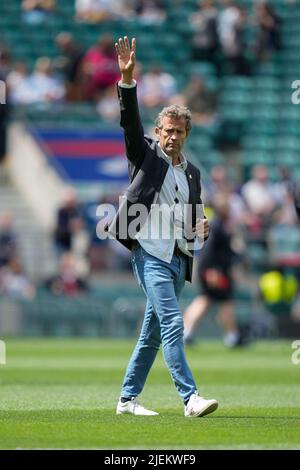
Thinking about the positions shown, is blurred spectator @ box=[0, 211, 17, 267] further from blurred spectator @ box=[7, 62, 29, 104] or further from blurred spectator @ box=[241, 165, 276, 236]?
blurred spectator @ box=[241, 165, 276, 236]

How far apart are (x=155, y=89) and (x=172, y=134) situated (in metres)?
16.9

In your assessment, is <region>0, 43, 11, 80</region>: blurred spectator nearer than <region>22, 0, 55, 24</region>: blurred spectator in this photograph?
Yes

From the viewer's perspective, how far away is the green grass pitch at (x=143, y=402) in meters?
8.12

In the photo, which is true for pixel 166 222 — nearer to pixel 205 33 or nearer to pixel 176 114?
pixel 176 114

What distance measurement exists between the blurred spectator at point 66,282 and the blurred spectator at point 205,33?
7.54 metres

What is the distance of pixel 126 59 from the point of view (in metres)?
9.10

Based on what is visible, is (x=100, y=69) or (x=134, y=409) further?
(x=100, y=69)

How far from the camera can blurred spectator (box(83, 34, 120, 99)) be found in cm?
2609

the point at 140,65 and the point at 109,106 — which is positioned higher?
the point at 140,65

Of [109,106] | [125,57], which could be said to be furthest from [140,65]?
[125,57]

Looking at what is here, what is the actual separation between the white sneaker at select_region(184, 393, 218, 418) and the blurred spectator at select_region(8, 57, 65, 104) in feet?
54.7
